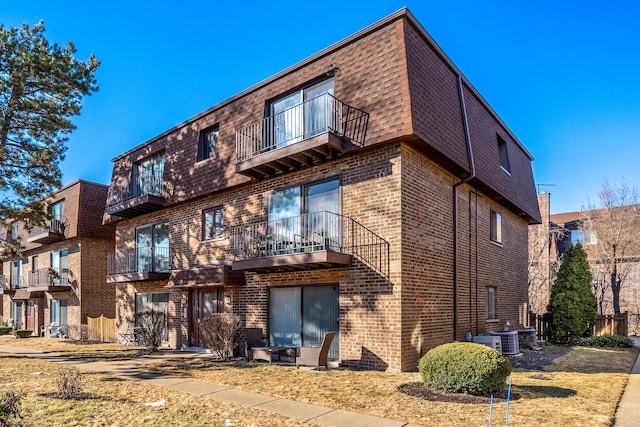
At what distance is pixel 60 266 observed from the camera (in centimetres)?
2530

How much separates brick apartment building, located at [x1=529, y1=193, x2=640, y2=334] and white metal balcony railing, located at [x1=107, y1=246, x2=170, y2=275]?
21.1m

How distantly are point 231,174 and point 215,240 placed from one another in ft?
8.11

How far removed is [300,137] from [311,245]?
2.93 m

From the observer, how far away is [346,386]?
8.74m

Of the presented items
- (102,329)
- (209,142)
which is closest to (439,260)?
(209,142)

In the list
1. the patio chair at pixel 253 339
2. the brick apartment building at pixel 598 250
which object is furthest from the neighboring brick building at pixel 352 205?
the brick apartment building at pixel 598 250

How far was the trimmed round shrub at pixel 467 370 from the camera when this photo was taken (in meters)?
7.71

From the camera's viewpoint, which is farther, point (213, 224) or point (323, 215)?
point (213, 224)

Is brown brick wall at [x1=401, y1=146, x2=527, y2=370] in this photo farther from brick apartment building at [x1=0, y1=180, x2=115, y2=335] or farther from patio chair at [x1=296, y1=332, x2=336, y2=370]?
brick apartment building at [x1=0, y1=180, x2=115, y2=335]

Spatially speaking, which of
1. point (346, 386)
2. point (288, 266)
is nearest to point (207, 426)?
point (346, 386)

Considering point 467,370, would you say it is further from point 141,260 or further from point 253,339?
point 141,260

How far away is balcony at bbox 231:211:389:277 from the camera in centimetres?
1063

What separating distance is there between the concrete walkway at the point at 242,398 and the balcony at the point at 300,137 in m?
5.79

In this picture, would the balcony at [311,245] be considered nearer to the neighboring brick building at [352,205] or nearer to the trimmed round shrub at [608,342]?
the neighboring brick building at [352,205]
